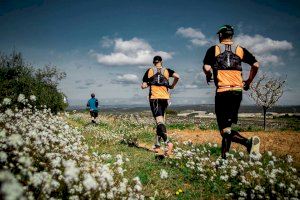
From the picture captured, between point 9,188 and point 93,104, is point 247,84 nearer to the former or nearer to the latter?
point 9,188

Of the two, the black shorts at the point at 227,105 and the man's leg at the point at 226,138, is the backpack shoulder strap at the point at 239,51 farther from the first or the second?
the man's leg at the point at 226,138

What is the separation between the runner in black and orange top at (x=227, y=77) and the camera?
7020mm

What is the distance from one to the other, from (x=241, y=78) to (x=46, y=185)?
4.93m

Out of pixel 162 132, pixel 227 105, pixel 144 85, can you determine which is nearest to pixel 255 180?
pixel 227 105

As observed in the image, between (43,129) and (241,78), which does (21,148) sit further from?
(241,78)

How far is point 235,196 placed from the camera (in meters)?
5.93

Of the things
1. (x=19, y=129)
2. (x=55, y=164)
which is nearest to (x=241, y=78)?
(x=55, y=164)

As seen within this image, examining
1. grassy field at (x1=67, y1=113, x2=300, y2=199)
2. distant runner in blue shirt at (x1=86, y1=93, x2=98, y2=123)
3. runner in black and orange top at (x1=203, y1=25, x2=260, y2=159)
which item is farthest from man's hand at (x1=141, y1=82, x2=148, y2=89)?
distant runner in blue shirt at (x1=86, y1=93, x2=98, y2=123)

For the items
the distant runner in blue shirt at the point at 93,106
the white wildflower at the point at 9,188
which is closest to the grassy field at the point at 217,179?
the white wildflower at the point at 9,188

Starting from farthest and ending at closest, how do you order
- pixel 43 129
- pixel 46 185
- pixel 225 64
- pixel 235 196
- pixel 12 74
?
1. pixel 12 74
2. pixel 43 129
3. pixel 225 64
4. pixel 235 196
5. pixel 46 185

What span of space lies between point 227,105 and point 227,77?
624 millimetres

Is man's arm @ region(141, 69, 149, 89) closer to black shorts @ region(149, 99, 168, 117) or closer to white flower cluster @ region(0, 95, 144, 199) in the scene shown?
black shorts @ region(149, 99, 168, 117)

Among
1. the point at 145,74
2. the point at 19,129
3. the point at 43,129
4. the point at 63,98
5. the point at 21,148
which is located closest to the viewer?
the point at 21,148

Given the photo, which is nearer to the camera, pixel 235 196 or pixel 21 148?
pixel 21 148
